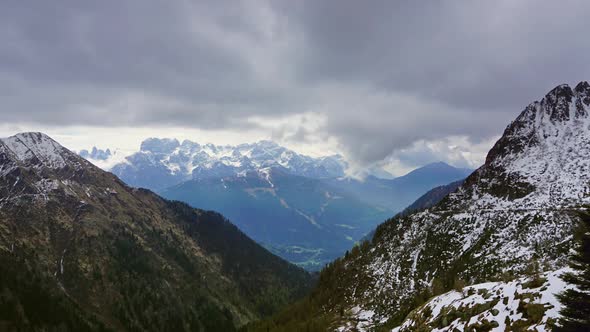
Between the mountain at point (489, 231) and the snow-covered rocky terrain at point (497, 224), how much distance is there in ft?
1.10

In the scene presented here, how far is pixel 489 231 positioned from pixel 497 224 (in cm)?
393

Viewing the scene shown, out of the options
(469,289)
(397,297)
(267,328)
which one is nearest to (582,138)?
(397,297)

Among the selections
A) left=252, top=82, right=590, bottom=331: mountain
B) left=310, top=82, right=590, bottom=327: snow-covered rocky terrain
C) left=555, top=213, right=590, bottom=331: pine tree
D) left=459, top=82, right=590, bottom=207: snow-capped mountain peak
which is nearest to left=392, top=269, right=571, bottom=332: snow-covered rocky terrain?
left=555, top=213, right=590, bottom=331: pine tree

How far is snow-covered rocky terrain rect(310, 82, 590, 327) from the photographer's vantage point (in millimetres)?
103125

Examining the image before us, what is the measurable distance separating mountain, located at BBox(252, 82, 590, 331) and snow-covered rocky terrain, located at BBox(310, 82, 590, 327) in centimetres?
34

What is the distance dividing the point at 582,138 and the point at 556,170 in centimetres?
2310

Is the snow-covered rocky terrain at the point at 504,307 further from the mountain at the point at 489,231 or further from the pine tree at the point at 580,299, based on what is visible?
the mountain at the point at 489,231

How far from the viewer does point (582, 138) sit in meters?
140

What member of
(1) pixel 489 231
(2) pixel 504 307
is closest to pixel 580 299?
(2) pixel 504 307

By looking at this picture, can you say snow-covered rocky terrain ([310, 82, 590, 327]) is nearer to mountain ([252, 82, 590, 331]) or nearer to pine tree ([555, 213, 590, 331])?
mountain ([252, 82, 590, 331])

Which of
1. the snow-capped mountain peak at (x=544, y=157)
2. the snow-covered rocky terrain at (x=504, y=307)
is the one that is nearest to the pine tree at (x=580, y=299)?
the snow-covered rocky terrain at (x=504, y=307)

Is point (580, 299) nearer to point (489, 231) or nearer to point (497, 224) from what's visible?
point (489, 231)

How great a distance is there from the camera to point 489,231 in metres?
117

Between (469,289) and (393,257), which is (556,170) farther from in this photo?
(469,289)
